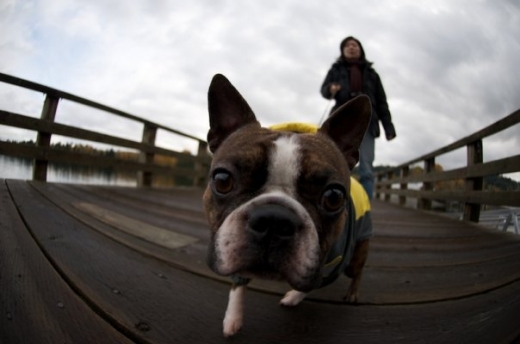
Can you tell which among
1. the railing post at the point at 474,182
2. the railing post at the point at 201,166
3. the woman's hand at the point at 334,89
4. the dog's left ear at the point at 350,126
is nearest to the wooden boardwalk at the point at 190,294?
the dog's left ear at the point at 350,126

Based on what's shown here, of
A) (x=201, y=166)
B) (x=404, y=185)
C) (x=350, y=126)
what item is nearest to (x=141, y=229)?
(x=350, y=126)

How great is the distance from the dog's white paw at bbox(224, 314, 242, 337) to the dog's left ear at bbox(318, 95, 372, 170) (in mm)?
1060

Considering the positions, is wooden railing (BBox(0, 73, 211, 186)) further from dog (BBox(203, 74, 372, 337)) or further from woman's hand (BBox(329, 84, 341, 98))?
woman's hand (BBox(329, 84, 341, 98))

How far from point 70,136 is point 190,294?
4224mm

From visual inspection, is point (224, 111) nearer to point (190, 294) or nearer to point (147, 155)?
point (190, 294)

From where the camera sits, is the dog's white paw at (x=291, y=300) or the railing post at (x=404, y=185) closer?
the dog's white paw at (x=291, y=300)

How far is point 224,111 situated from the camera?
1550mm

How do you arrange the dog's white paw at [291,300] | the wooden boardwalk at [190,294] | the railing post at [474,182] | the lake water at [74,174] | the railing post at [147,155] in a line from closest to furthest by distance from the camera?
1. the wooden boardwalk at [190,294]
2. the dog's white paw at [291,300]
3. the railing post at [474,182]
4. the lake water at [74,174]
5. the railing post at [147,155]

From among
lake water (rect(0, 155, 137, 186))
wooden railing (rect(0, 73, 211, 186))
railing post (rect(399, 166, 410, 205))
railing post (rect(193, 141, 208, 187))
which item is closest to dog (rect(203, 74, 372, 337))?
lake water (rect(0, 155, 137, 186))

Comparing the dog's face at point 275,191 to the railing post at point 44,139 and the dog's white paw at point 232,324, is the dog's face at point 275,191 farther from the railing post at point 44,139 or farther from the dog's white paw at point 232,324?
the railing post at point 44,139

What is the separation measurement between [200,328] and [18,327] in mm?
612

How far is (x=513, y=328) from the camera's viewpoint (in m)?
1.04

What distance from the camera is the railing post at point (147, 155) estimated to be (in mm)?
5821

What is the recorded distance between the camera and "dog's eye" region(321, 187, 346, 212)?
1.18m
